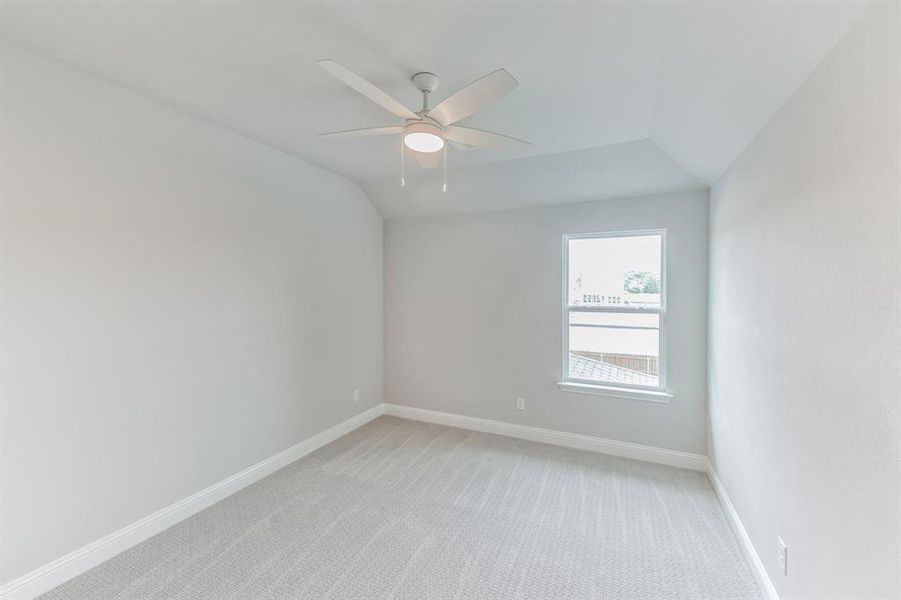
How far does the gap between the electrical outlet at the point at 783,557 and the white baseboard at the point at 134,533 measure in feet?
10.5

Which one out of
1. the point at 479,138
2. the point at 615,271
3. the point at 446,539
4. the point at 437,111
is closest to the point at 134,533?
the point at 446,539

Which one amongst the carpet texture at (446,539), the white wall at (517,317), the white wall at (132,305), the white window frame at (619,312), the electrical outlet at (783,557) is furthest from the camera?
the white window frame at (619,312)

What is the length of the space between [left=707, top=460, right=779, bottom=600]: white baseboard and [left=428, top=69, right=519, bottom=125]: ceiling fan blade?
8.33ft

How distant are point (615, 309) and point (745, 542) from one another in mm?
1886

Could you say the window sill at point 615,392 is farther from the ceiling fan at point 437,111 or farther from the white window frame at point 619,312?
the ceiling fan at point 437,111

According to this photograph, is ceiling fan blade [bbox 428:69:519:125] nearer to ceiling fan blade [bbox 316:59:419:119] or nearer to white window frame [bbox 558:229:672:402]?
ceiling fan blade [bbox 316:59:419:119]

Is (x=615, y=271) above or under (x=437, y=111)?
under

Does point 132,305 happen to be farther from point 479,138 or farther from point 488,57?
point 488,57

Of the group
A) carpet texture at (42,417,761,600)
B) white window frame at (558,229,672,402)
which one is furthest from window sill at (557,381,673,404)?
carpet texture at (42,417,761,600)

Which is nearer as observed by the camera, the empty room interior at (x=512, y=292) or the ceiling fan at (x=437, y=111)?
the empty room interior at (x=512, y=292)

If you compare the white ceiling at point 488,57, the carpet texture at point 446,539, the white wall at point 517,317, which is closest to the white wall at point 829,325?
the white ceiling at point 488,57

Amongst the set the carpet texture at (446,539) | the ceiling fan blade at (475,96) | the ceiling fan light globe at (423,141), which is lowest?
the carpet texture at (446,539)

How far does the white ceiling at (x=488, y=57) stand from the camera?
1467mm

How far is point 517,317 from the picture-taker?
3818 mm
